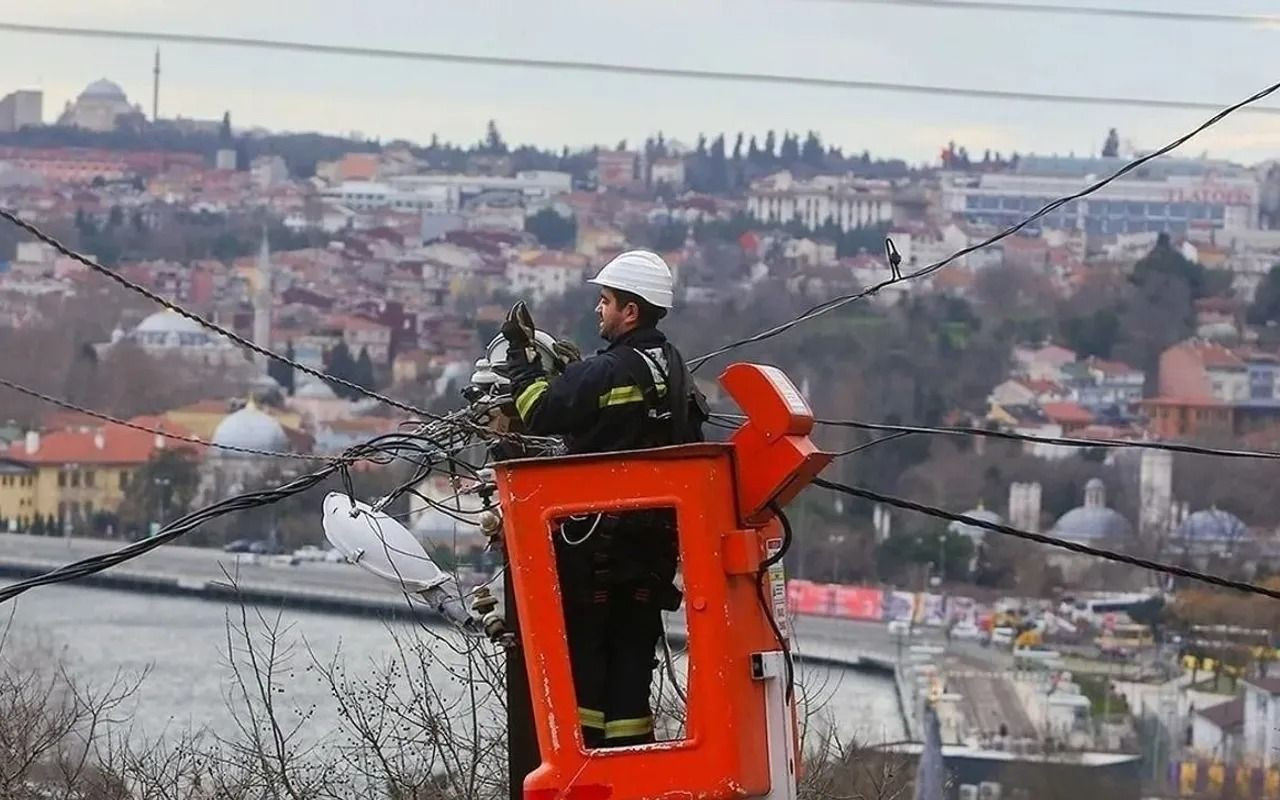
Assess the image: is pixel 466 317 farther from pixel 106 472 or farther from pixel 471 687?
pixel 471 687

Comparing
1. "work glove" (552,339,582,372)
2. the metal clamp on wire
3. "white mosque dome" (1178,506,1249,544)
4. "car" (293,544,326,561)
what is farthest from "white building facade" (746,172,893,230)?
the metal clamp on wire

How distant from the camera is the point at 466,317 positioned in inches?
4232

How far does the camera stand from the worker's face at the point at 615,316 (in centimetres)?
630

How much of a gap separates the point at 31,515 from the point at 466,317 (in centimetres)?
3136

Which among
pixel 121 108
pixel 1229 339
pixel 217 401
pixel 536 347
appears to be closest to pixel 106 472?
pixel 217 401

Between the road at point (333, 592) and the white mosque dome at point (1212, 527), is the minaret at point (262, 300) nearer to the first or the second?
the road at point (333, 592)

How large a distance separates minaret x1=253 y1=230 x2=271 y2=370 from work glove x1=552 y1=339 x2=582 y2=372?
298 ft

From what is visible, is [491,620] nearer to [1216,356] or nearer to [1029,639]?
[1029,639]

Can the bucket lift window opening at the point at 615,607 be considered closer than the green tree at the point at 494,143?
Yes

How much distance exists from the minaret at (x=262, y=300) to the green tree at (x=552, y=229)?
50.3ft

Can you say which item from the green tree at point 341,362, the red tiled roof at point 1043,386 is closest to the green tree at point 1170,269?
the red tiled roof at point 1043,386

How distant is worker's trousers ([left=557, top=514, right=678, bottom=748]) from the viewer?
615 cm

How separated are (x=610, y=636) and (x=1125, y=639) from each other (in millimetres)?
66647

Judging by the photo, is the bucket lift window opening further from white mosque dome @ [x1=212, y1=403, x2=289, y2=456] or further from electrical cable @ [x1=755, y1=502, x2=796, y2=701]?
white mosque dome @ [x1=212, y1=403, x2=289, y2=456]
